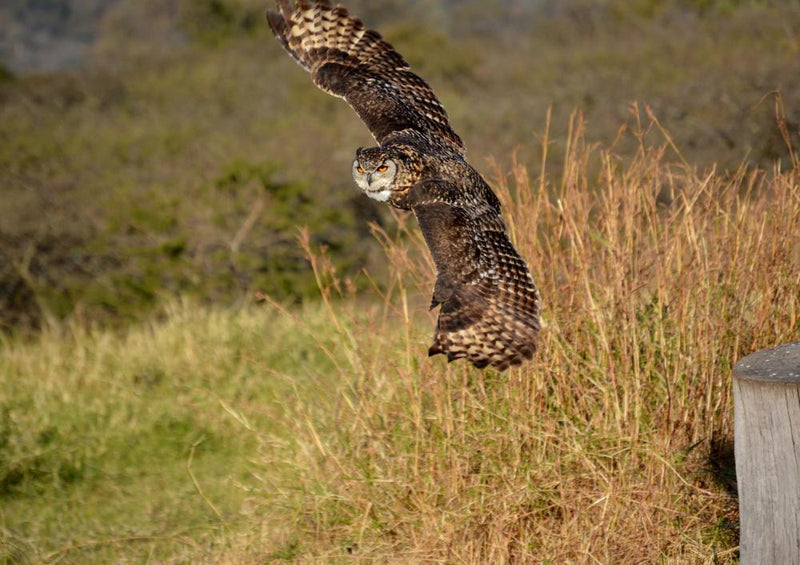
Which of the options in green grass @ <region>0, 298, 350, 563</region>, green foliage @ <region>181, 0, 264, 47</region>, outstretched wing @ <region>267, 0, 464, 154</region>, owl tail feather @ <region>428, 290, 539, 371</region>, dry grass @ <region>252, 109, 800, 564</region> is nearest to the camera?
owl tail feather @ <region>428, 290, 539, 371</region>

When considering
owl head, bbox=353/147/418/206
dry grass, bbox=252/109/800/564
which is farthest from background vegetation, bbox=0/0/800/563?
owl head, bbox=353/147/418/206

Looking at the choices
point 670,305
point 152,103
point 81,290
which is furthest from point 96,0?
point 670,305

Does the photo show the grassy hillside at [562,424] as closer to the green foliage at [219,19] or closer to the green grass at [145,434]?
the green grass at [145,434]

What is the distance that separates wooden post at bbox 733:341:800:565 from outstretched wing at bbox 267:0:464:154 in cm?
163

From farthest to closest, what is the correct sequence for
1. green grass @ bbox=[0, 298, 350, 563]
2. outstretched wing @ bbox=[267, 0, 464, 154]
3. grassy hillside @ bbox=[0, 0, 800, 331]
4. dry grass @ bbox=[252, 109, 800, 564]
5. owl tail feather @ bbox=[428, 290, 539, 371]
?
1. grassy hillside @ bbox=[0, 0, 800, 331]
2. green grass @ bbox=[0, 298, 350, 563]
3. outstretched wing @ bbox=[267, 0, 464, 154]
4. dry grass @ bbox=[252, 109, 800, 564]
5. owl tail feather @ bbox=[428, 290, 539, 371]

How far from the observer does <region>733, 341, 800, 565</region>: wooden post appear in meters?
2.75

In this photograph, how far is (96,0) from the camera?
45.2m

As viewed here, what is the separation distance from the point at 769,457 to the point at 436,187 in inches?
50.6

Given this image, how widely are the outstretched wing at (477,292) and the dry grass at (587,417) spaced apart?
2.35 ft

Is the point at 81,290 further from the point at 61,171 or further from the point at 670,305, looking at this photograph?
the point at 670,305

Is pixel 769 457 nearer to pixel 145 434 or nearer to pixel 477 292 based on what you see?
pixel 477 292

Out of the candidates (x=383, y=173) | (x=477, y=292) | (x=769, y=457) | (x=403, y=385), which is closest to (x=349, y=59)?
(x=383, y=173)

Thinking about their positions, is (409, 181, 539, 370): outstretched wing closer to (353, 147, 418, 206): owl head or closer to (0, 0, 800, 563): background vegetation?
(353, 147, 418, 206): owl head

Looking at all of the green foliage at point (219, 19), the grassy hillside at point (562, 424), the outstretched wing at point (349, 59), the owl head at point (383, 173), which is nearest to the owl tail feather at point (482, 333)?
the owl head at point (383, 173)
